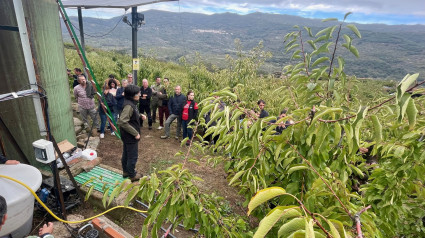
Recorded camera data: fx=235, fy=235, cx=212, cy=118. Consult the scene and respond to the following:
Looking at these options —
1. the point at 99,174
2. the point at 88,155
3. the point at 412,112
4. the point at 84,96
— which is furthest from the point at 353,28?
the point at 84,96

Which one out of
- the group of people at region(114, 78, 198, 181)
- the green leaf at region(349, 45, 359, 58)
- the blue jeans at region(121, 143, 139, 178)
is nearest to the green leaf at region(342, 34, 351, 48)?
the green leaf at region(349, 45, 359, 58)

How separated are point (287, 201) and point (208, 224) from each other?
1.88 feet

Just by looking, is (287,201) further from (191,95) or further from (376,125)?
(191,95)

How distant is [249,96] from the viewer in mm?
8070

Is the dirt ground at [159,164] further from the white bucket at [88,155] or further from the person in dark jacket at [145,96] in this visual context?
the person in dark jacket at [145,96]

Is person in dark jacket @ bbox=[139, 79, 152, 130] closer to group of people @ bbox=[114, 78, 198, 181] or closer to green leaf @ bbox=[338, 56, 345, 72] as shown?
group of people @ bbox=[114, 78, 198, 181]

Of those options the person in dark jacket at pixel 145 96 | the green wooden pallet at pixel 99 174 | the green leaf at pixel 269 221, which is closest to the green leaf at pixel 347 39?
the green leaf at pixel 269 221

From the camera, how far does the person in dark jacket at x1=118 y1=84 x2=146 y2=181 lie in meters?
4.44

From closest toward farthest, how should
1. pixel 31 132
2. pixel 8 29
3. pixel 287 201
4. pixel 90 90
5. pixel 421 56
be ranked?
pixel 287 201, pixel 8 29, pixel 31 132, pixel 90 90, pixel 421 56

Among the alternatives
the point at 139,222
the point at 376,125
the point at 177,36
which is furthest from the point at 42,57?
the point at 177,36

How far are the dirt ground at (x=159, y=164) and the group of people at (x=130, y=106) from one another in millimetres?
493

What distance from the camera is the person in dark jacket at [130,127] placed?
14.6 feet

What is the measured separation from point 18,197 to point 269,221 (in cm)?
335

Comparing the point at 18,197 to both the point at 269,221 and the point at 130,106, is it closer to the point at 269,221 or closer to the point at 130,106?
the point at 130,106
